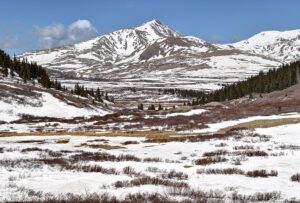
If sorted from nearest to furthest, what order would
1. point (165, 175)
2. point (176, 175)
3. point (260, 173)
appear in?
point (260, 173) → point (165, 175) → point (176, 175)

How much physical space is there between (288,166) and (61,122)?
64362mm

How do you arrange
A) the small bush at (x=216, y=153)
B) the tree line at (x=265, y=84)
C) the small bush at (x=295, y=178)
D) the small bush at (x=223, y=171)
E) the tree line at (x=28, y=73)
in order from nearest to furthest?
the small bush at (x=295, y=178) < the small bush at (x=223, y=171) < the small bush at (x=216, y=153) < the tree line at (x=28, y=73) < the tree line at (x=265, y=84)

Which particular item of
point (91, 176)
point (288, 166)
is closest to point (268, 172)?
point (288, 166)

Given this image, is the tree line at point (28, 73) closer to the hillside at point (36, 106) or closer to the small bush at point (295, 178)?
the hillside at point (36, 106)

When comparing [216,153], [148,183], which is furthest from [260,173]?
[216,153]

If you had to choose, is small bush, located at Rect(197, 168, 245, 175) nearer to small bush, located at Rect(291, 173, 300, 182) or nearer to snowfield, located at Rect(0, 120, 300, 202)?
snowfield, located at Rect(0, 120, 300, 202)

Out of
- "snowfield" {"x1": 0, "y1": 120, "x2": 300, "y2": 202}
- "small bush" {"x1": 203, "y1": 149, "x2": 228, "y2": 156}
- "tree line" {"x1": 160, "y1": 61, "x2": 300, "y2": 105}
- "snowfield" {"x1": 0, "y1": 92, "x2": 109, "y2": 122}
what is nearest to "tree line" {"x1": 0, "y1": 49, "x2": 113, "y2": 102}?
"snowfield" {"x1": 0, "y1": 92, "x2": 109, "y2": 122}

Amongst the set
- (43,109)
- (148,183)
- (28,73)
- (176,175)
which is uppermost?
(28,73)

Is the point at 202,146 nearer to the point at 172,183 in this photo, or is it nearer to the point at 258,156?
the point at 258,156

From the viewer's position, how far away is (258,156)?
28875mm

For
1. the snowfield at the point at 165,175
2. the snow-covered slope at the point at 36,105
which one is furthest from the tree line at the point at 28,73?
the snowfield at the point at 165,175

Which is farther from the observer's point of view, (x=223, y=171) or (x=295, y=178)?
(x=223, y=171)

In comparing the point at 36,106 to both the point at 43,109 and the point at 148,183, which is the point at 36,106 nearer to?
the point at 43,109

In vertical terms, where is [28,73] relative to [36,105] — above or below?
above
